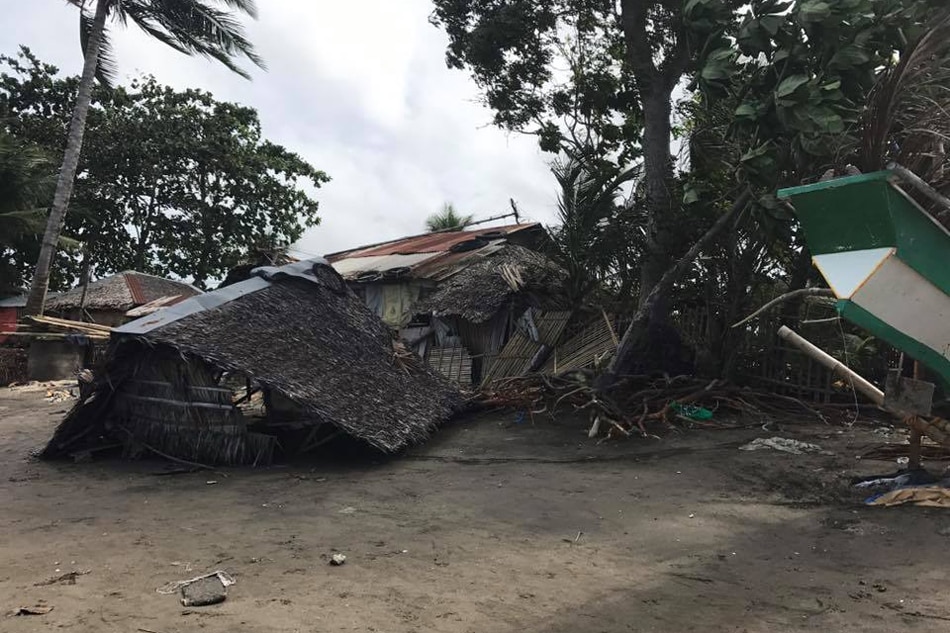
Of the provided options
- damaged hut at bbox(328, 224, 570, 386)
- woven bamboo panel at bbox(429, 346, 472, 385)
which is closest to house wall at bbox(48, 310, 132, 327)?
damaged hut at bbox(328, 224, 570, 386)

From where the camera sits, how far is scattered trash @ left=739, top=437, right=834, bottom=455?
23.6 feet

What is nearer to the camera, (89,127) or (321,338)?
(321,338)

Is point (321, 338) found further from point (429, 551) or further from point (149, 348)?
point (429, 551)

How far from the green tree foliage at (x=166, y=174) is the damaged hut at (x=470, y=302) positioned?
884cm

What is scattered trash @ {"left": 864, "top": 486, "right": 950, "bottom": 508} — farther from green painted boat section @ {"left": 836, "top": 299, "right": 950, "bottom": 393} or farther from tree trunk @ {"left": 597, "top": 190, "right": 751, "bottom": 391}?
tree trunk @ {"left": 597, "top": 190, "right": 751, "bottom": 391}

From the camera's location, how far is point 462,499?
6.42 m

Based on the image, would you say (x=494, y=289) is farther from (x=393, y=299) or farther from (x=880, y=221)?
(x=880, y=221)

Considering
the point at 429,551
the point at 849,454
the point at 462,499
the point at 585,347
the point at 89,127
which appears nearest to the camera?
the point at 429,551

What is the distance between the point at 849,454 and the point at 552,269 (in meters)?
7.54

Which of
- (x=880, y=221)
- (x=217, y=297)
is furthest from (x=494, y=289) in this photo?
(x=880, y=221)

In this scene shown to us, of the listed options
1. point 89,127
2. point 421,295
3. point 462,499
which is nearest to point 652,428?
point 462,499

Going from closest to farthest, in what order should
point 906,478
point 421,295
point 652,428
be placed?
point 906,478
point 652,428
point 421,295

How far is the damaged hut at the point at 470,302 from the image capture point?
43.9ft

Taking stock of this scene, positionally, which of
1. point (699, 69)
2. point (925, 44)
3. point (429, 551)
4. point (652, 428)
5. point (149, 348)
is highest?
point (699, 69)
